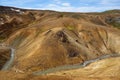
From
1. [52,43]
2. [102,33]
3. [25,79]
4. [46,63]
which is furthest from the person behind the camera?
[102,33]

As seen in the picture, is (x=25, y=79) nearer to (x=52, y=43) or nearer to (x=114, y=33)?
(x=52, y=43)

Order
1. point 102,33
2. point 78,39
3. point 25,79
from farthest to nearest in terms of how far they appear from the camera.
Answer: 1. point 102,33
2. point 78,39
3. point 25,79

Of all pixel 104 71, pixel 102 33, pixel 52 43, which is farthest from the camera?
pixel 102 33

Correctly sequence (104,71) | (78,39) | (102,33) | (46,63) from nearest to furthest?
(104,71) < (46,63) < (78,39) < (102,33)

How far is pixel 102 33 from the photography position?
151000mm

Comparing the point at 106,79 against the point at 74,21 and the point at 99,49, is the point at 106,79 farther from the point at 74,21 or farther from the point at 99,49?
the point at 74,21

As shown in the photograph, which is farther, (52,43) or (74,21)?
(74,21)

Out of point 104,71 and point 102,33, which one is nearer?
point 104,71

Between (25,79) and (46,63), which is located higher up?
(25,79)

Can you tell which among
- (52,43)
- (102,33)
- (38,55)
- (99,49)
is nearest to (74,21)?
(102,33)

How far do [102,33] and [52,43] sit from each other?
122 feet

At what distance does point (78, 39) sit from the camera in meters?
136

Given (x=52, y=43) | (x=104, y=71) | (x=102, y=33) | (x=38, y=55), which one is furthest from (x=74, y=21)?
(x=104, y=71)

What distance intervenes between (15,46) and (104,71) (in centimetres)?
6201
